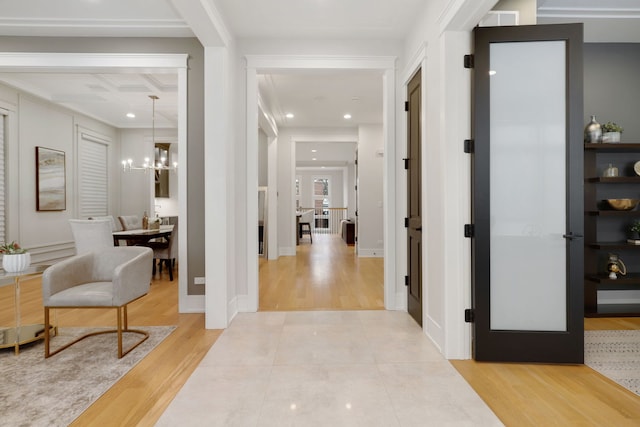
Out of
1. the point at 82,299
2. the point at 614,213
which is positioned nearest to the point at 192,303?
the point at 82,299

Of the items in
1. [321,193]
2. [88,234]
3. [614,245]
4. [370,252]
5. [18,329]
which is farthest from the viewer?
[321,193]

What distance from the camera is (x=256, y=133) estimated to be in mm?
3643

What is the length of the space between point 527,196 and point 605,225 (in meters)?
1.97

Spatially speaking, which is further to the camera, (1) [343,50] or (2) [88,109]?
(2) [88,109]

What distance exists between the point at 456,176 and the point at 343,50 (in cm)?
201

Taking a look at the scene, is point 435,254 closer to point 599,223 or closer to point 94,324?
point 599,223

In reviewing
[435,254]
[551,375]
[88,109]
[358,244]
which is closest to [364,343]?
[435,254]

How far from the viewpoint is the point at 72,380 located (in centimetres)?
A: 221

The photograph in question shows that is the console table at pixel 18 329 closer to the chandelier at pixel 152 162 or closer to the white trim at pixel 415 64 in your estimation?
the white trim at pixel 415 64

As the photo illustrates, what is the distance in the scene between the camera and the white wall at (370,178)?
7613 mm

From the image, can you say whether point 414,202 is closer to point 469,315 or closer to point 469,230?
point 469,230

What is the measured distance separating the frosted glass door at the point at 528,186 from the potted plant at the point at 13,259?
3.51m

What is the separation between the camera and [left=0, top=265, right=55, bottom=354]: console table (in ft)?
8.43

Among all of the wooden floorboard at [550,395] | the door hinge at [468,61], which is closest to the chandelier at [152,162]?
the door hinge at [468,61]
